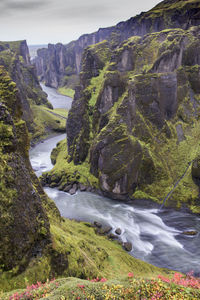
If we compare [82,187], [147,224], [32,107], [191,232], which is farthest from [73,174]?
[32,107]

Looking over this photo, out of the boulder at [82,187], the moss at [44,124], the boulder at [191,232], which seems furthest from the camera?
the moss at [44,124]

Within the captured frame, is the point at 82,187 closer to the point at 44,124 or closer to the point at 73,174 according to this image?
the point at 73,174

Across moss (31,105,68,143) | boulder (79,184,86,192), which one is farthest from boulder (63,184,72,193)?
moss (31,105,68,143)

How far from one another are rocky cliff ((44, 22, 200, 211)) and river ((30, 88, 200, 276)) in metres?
2.70

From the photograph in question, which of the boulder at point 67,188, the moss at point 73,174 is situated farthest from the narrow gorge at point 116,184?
the boulder at point 67,188

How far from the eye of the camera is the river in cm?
3120

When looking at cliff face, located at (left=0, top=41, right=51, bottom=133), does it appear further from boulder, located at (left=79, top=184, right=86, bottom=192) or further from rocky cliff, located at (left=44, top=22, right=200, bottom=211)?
boulder, located at (left=79, top=184, right=86, bottom=192)

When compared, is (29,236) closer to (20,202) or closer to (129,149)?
(20,202)

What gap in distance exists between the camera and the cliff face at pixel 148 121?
44719 millimetres

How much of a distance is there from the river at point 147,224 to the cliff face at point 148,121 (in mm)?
3078

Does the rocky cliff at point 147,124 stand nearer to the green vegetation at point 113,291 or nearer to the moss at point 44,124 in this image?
the green vegetation at point 113,291

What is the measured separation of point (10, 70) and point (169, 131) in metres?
86.1

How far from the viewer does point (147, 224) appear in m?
38.4

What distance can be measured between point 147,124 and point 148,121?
0.90m
